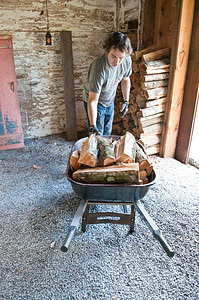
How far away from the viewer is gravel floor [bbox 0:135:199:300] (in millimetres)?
1550

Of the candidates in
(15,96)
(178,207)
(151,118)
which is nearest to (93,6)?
(15,96)

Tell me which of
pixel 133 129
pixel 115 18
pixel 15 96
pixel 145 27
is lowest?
pixel 133 129

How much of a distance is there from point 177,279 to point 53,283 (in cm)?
87

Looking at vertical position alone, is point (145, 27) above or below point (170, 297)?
above

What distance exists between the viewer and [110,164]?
1679mm

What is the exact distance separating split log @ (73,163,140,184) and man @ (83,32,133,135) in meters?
0.61

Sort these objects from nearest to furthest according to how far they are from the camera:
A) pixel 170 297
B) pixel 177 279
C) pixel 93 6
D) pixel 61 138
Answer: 1. pixel 170 297
2. pixel 177 279
3. pixel 93 6
4. pixel 61 138

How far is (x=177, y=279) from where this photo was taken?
5.30ft

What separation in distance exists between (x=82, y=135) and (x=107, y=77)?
2.22m

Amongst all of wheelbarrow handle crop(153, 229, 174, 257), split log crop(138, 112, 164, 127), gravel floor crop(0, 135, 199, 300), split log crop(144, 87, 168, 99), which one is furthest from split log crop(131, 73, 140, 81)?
wheelbarrow handle crop(153, 229, 174, 257)

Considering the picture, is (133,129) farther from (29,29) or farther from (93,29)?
(29,29)

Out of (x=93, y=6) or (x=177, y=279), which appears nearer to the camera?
(x=177, y=279)

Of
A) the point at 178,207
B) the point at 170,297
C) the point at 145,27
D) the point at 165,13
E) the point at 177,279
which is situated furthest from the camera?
the point at 145,27

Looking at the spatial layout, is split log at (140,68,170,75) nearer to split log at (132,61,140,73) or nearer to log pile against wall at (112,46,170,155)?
log pile against wall at (112,46,170,155)
